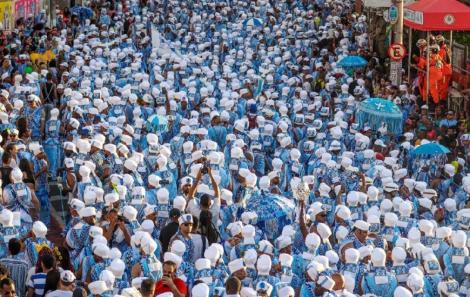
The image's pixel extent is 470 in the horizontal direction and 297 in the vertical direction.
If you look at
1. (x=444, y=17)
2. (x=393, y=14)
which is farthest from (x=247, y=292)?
(x=393, y=14)

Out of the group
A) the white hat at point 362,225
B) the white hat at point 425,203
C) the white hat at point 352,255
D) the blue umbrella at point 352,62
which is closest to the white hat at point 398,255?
the white hat at point 352,255

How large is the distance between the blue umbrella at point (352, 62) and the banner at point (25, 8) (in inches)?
Result: 398

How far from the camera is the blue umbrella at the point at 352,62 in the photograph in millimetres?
27125

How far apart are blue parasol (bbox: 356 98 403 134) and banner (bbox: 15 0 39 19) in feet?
46.8

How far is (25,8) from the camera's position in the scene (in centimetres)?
3491

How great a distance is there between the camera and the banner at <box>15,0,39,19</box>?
111ft

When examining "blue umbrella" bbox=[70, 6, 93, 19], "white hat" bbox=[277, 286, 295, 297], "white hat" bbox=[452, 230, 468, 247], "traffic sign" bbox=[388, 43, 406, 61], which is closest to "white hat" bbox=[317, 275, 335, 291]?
"white hat" bbox=[277, 286, 295, 297]

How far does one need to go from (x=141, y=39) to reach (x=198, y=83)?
6.34 meters

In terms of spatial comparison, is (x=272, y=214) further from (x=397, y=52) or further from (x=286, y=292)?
(x=397, y=52)

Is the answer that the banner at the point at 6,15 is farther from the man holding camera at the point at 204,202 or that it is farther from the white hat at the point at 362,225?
the white hat at the point at 362,225

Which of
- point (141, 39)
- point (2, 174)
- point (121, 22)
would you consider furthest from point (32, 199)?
point (121, 22)

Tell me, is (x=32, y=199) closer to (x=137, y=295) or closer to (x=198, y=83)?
(x=137, y=295)

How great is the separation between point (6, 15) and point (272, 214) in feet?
60.4

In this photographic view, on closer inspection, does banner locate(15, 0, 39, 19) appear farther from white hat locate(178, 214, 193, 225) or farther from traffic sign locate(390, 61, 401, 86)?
white hat locate(178, 214, 193, 225)
